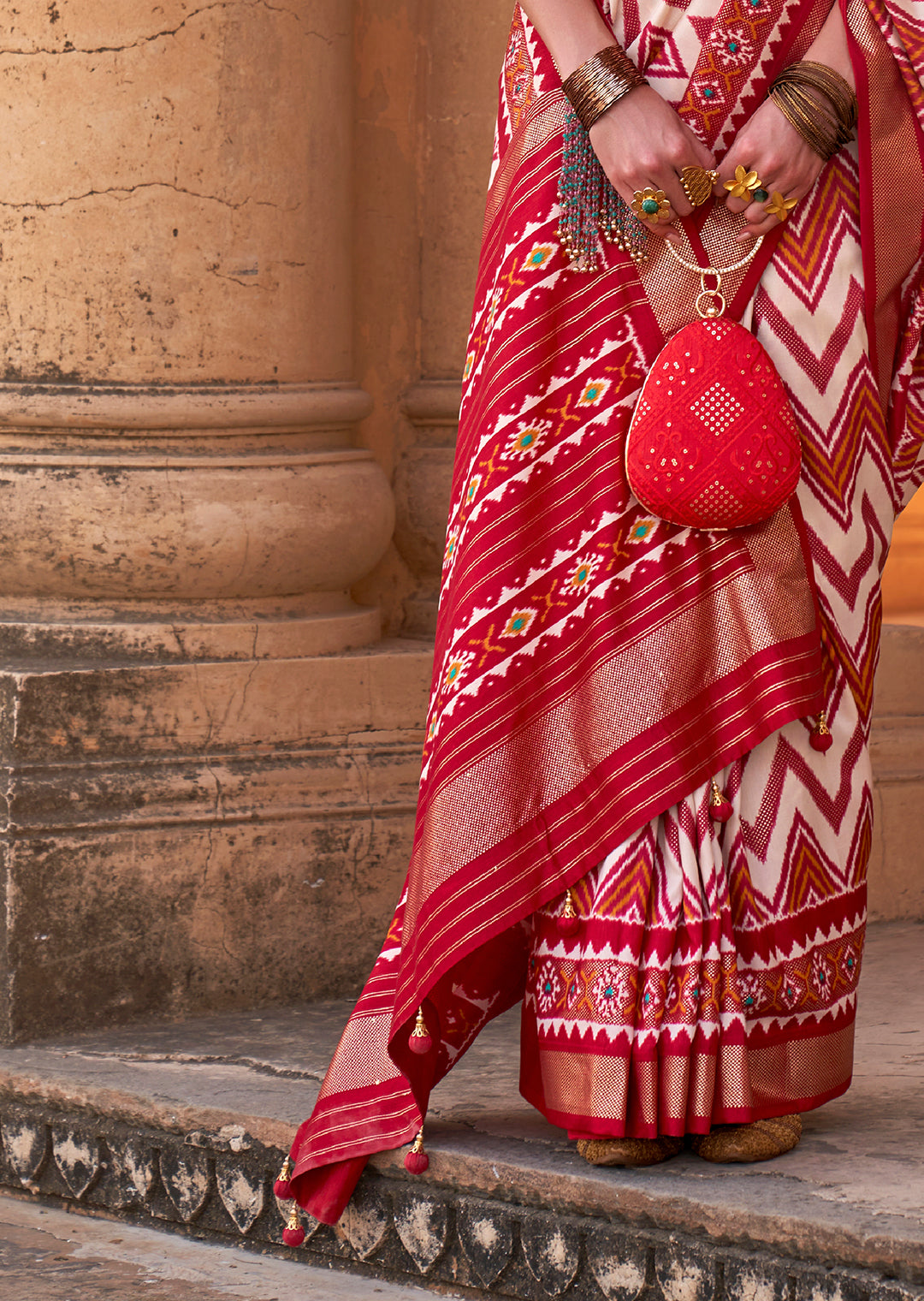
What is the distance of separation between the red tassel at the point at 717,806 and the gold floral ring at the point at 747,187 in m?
0.63

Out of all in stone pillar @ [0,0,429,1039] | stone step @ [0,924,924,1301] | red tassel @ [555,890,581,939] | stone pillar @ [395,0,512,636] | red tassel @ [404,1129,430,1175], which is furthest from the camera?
stone pillar @ [395,0,512,636]

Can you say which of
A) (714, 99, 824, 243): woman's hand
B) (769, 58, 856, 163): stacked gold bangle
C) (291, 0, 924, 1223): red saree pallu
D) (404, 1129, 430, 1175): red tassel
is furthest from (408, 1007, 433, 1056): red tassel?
(769, 58, 856, 163): stacked gold bangle

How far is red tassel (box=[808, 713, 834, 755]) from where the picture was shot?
209 centimetres

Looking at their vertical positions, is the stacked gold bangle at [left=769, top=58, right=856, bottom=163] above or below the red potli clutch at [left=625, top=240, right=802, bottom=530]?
above

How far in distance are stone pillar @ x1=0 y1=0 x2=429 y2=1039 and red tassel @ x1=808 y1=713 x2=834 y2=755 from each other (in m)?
1.11

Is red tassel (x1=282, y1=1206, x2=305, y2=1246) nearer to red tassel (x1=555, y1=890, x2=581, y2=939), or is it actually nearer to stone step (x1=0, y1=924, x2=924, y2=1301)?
stone step (x1=0, y1=924, x2=924, y2=1301)

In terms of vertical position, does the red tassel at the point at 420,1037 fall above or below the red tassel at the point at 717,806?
below

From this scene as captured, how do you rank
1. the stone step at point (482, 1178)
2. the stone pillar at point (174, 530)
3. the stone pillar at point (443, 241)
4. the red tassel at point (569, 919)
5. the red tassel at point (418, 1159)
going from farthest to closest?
1. the stone pillar at point (443, 241)
2. the stone pillar at point (174, 530)
3. the red tassel at point (418, 1159)
4. the red tassel at point (569, 919)
5. the stone step at point (482, 1178)

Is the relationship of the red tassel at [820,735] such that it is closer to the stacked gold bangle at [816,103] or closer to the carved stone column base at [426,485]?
the stacked gold bangle at [816,103]

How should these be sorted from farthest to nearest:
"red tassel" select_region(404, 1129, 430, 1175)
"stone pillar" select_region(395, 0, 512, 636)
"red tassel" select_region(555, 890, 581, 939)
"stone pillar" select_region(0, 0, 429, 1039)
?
"stone pillar" select_region(395, 0, 512, 636)
"stone pillar" select_region(0, 0, 429, 1039)
"red tassel" select_region(404, 1129, 430, 1175)
"red tassel" select_region(555, 890, 581, 939)

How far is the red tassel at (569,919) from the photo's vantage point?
6.75ft

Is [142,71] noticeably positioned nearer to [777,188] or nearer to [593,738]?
[777,188]

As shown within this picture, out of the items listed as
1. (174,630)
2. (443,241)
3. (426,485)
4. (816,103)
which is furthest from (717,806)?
(443,241)

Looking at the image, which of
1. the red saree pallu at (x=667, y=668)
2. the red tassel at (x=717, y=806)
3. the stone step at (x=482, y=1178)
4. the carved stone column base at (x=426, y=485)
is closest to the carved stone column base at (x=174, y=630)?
the carved stone column base at (x=426, y=485)
